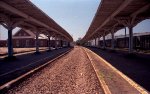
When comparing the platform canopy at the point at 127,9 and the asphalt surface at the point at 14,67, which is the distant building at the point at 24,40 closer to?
the platform canopy at the point at 127,9

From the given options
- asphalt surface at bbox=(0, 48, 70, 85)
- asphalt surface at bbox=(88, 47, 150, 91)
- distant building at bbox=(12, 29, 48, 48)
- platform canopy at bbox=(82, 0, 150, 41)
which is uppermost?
platform canopy at bbox=(82, 0, 150, 41)

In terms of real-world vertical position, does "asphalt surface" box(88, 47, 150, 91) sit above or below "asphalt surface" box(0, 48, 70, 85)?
above

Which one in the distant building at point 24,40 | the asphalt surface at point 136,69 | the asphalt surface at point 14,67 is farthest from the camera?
the distant building at point 24,40

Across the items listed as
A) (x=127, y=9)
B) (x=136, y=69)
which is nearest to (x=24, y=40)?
(x=127, y=9)

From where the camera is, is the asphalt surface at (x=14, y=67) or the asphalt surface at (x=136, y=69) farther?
the asphalt surface at (x=14, y=67)

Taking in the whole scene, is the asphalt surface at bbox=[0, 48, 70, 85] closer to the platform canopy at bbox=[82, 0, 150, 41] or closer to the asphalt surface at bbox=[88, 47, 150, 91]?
the asphalt surface at bbox=[88, 47, 150, 91]

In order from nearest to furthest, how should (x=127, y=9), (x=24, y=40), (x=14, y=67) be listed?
1. (x=14, y=67)
2. (x=127, y=9)
3. (x=24, y=40)

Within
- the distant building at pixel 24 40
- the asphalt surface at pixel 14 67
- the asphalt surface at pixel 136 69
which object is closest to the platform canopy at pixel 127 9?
the asphalt surface at pixel 136 69

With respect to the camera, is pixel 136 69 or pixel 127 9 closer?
pixel 136 69

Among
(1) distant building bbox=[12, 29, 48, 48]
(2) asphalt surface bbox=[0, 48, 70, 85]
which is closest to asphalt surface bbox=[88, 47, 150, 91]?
(2) asphalt surface bbox=[0, 48, 70, 85]

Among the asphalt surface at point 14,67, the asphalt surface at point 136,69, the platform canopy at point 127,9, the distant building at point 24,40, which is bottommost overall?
the asphalt surface at point 14,67

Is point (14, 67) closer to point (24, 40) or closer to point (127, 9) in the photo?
point (127, 9)

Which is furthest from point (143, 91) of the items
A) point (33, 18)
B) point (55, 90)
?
point (33, 18)

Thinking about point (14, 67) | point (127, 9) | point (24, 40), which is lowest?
point (14, 67)
